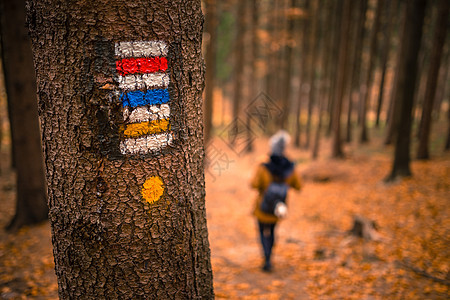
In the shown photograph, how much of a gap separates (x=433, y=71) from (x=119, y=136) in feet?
39.0

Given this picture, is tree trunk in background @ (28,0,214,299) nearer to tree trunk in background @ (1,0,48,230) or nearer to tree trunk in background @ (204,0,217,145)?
tree trunk in background @ (1,0,48,230)

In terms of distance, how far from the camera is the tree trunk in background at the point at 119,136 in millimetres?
1190

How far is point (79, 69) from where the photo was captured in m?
1.19

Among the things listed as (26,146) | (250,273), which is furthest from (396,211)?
(26,146)

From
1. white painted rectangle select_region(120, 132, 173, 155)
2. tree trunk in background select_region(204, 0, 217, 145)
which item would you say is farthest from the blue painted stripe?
tree trunk in background select_region(204, 0, 217, 145)

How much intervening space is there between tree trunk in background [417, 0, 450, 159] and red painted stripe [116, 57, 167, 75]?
11.0m

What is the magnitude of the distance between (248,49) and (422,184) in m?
19.1

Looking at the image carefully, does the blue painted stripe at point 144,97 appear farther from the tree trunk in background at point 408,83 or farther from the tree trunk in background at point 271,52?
the tree trunk in background at point 271,52

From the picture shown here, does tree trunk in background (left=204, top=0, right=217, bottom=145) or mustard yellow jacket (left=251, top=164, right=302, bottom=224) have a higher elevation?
tree trunk in background (left=204, top=0, right=217, bottom=145)

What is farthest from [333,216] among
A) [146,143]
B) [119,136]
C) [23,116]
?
[23,116]

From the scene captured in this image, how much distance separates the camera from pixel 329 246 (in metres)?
5.60

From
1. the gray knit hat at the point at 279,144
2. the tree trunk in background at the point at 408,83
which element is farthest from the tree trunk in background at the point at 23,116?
the tree trunk in background at the point at 408,83

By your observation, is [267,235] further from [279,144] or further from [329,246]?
[329,246]

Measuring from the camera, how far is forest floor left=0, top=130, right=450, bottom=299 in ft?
12.5
